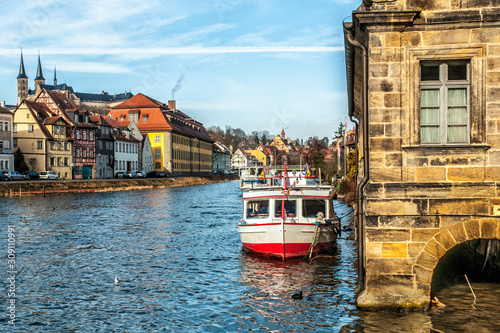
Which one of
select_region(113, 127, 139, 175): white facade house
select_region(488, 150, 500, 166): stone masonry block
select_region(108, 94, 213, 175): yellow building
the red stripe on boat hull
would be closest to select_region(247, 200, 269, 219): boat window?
the red stripe on boat hull

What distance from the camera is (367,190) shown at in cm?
1200

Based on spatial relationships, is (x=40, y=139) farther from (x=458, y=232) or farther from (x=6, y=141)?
(x=458, y=232)

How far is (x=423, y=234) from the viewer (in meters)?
11.9

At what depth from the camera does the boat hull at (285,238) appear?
21703mm

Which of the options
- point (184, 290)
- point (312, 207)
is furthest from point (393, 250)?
point (312, 207)

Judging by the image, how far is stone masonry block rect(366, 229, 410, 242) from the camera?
11914 millimetres

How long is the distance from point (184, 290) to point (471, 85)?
991 centimetres

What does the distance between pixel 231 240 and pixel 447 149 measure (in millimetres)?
17786

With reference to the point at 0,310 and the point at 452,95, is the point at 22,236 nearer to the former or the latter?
the point at 0,310

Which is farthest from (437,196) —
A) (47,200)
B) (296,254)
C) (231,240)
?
(47,200)

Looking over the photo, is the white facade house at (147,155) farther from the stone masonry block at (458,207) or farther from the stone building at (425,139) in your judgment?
the stone masonry block at (458,207)

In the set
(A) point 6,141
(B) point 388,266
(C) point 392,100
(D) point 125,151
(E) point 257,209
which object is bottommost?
(B) point 388,266

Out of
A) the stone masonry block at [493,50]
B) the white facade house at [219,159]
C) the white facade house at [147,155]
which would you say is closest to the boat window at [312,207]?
the stone masonry block at [493,50]

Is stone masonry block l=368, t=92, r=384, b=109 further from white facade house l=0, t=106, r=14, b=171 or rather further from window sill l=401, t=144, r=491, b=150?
white facade house l=0, t=106, r=14, b=171
